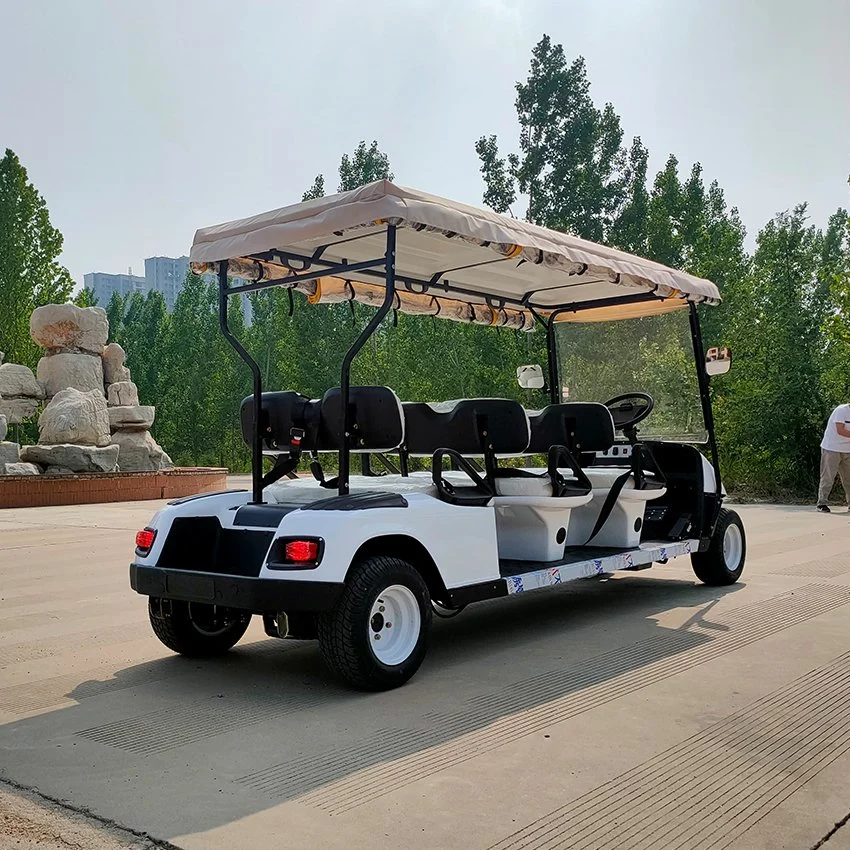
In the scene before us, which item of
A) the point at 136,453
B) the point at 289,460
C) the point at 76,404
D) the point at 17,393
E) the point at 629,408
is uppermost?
the point at 17,393

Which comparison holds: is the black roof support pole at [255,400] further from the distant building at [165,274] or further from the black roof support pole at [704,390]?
the distant building at [165,274]

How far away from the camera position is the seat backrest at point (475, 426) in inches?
237

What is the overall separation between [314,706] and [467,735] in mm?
852

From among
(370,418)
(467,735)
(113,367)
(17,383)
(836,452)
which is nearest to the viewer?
(467,735)

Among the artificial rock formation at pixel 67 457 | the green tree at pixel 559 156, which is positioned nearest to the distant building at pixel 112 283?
the green tree at pixel 559 156

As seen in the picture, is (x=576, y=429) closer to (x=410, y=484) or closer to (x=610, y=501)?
(x=610, y=501)

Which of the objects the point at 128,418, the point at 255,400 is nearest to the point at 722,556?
the point at 255,400

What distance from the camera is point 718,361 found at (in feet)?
23.8

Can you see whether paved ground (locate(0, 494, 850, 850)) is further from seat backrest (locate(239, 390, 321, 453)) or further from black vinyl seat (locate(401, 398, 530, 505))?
seat backrest (locate(239, 390, 321, 453))

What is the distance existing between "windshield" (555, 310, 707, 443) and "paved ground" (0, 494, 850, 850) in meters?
1.52

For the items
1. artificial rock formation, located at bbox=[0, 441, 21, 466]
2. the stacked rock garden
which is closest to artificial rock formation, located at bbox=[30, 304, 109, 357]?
the stacked rock garden

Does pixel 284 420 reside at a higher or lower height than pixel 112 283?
lower

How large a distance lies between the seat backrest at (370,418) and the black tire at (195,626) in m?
1.17

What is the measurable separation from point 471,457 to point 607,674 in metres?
1.64
